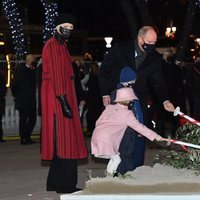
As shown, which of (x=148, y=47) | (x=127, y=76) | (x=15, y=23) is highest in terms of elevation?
(x=15, y=23)

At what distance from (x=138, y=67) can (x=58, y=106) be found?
1111mm

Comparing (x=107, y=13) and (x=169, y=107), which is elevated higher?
(x=107, y=13)

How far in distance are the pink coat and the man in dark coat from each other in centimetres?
55

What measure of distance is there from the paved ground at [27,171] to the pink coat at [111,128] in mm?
922

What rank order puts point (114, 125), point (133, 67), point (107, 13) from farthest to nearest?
point (107, 13)
point (133, 67)
point (114, 125)

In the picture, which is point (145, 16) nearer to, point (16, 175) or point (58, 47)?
point (16, 175)

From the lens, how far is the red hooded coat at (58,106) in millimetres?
7617

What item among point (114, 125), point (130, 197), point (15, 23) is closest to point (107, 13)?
point (15, 23)

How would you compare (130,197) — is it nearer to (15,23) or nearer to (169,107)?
(169,107)

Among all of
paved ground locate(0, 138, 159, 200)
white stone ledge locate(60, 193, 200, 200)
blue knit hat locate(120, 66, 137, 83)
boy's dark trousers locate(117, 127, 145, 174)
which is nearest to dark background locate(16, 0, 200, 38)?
paved ground locate(0, 138, 159, 200)

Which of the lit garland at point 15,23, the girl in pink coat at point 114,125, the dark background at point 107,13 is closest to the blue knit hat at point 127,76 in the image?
the girl in pink coat at point 114,125

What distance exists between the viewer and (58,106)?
25.2 feet

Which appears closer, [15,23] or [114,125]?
[114,125]

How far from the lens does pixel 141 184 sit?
20.3 feet
